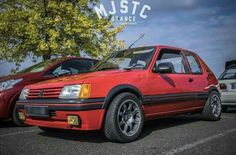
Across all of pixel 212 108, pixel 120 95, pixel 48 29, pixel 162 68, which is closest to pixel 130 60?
pixel 162 68

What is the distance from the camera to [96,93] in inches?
176

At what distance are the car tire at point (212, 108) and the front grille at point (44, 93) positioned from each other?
3.35 meters

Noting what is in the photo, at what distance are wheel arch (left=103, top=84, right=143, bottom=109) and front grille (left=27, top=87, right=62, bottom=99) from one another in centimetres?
67

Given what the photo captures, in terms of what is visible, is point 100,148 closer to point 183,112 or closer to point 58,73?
point 183,112

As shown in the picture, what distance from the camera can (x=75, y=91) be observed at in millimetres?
4449

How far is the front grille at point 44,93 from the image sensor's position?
4.65 metres

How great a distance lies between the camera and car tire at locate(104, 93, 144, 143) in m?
4.51

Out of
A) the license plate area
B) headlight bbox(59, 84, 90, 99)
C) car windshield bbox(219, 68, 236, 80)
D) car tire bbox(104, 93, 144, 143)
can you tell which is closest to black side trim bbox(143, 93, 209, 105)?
car tire bbox(104, 93, 144, 143)

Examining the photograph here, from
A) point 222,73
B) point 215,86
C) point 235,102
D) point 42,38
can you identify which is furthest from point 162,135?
point 42,38

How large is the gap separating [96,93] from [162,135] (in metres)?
1.37

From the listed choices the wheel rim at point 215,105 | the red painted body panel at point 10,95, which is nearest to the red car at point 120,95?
the wheel rim at point 215,105

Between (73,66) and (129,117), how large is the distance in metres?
3.08

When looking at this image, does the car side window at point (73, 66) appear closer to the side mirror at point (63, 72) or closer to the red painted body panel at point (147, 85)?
the side mirror at point (63, 72)

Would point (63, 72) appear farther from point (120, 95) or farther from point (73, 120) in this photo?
point (73, 120)
